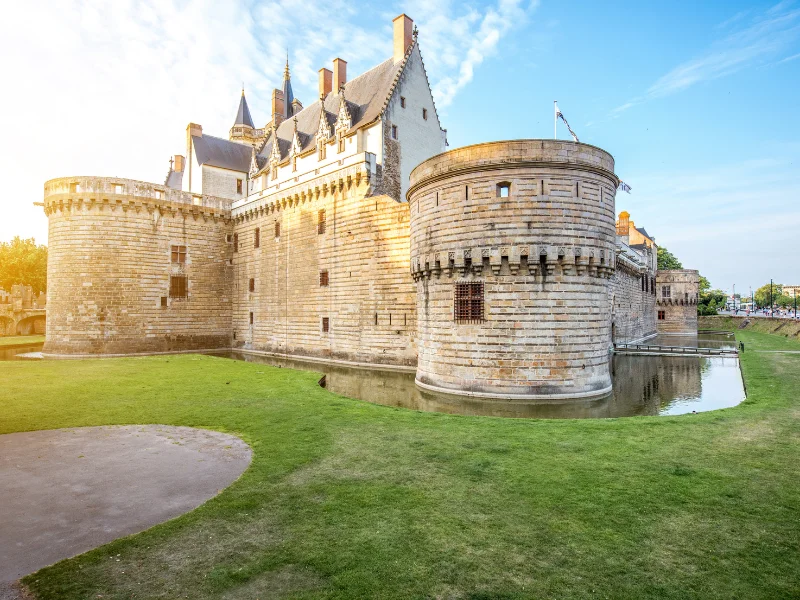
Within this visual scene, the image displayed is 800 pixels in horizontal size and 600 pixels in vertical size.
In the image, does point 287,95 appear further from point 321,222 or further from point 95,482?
point 95,482

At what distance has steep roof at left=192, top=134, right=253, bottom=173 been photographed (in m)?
43.4

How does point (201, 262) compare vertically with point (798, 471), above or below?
above

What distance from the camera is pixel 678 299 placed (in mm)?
58281

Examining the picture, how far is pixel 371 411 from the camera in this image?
14406mm

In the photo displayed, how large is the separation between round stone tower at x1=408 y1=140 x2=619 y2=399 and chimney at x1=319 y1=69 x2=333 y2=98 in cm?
2574

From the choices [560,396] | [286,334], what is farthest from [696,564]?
[286,334]

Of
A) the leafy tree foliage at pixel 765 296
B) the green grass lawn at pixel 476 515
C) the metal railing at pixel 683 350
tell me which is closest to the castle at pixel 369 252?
the metal railing at pixel 683 350

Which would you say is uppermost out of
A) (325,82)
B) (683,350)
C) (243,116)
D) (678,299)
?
(243,116)

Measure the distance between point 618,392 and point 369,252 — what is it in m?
16.2

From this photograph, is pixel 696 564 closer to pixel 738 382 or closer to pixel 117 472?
pixel 117 472

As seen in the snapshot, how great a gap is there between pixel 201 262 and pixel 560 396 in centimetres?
3297

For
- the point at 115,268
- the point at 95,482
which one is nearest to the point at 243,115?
the point at 115,268

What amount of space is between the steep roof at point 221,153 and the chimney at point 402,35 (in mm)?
19561

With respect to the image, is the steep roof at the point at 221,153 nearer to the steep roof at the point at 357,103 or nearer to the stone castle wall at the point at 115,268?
the steep roof at the point at 357,103
